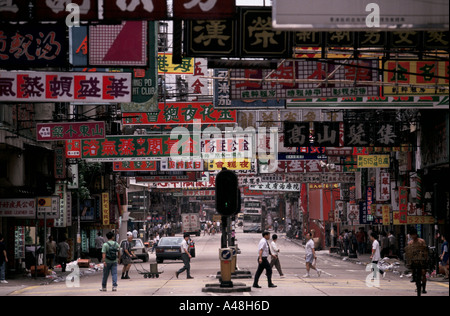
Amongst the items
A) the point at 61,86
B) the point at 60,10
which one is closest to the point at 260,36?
the point at 60,10

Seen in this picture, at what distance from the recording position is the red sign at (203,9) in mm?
13766

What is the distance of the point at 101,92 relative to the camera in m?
18.4

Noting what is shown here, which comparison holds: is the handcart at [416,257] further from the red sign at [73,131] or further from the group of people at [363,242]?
the group of people at [363,242]

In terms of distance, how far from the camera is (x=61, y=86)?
18.5 meters

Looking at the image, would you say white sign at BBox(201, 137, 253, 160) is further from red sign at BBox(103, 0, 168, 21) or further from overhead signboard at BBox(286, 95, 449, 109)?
red sign at BBox(103, 0, 168, 21)

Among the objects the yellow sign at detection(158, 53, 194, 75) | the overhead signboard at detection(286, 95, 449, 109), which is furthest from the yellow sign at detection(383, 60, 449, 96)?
the yellow sign at detection(158, 53, 194, 75)

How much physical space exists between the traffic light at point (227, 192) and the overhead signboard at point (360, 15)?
869 cm

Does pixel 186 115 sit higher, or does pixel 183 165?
pixel 186 115

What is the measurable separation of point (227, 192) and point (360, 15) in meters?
9.02

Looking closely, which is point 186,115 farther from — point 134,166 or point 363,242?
point 363,242

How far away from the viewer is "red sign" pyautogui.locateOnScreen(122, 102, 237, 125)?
3072 cm
